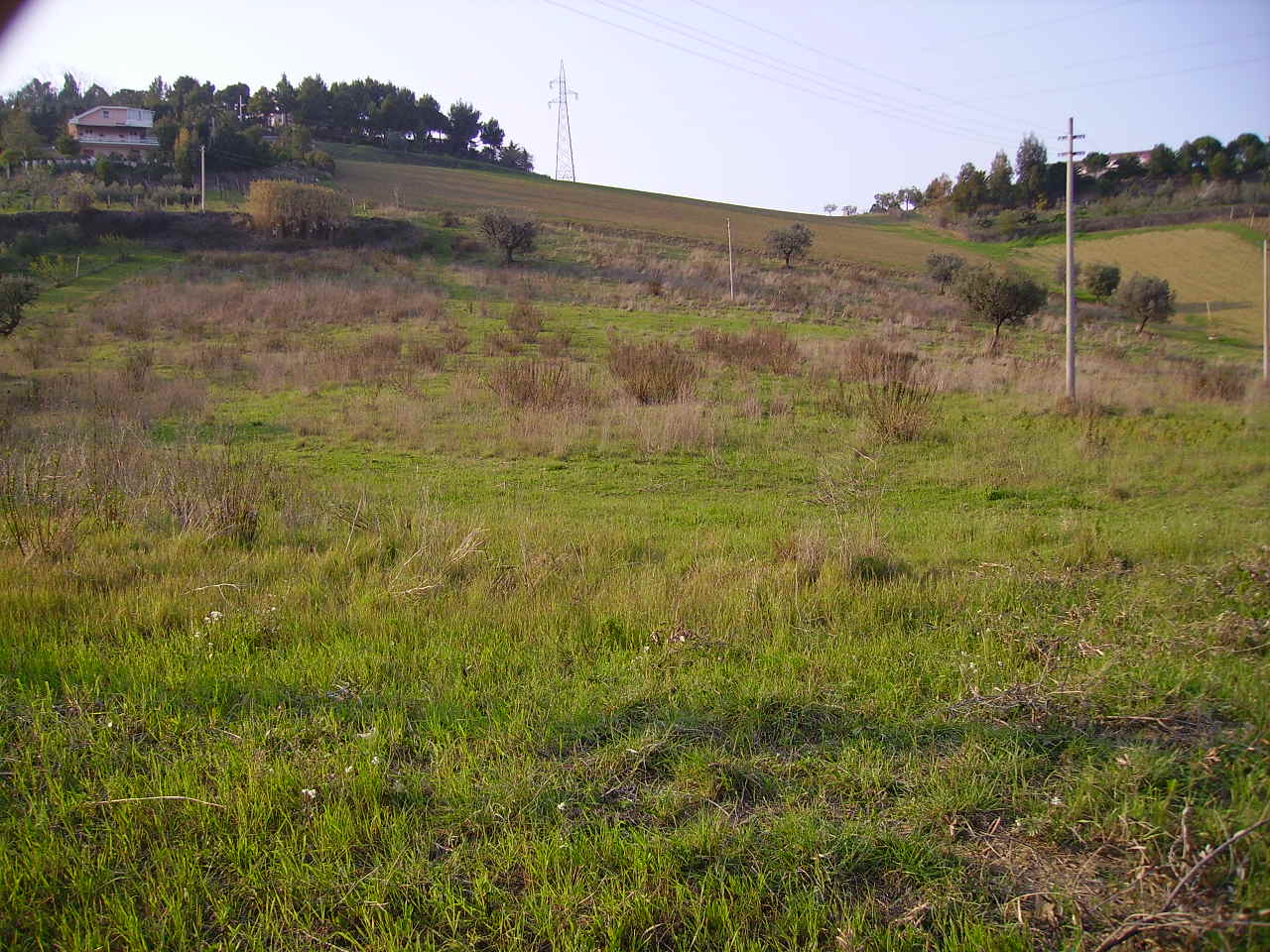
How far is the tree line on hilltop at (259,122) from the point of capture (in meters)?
63.1

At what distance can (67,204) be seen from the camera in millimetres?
46781

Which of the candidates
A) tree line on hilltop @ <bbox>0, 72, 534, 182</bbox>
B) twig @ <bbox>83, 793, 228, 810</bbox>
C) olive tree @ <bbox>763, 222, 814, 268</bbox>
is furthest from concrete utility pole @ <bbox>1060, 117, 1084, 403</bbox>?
tree line on hilltop @ <bbox>0, 72, 534, 182</bbox>

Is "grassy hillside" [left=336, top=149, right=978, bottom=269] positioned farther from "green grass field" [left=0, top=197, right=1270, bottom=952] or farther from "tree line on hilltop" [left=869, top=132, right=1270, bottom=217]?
"green grass field" [left=0, top=197, right=1270, bottom=952]

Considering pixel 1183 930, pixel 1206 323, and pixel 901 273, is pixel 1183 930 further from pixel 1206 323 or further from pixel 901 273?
pixel 901 273

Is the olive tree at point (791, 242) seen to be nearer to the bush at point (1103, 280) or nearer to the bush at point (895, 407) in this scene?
the bush at point (1103, 280)

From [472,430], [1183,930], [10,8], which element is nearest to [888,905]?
[1183,930]

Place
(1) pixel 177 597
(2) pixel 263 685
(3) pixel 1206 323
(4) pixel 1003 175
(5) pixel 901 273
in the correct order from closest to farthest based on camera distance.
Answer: (2) pixel 263 685 < (1) pixel 177 597 < (3) pixel 1206 323 < (5) pixel 901 273 < (4) pixel 1003 175

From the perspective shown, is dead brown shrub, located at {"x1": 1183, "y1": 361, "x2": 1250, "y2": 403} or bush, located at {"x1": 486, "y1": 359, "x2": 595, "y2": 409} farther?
dead brown shrub, located at {"x1": 1183, "y1": 361, "x2": 1250, "y2": 403}

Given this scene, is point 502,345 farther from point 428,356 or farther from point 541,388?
point 541,388

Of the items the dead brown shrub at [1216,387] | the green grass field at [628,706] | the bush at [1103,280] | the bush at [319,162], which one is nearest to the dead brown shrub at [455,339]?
the green grass field at [628,706]

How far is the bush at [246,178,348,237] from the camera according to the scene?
4803cm

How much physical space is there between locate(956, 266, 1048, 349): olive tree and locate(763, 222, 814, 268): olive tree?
24081 mm

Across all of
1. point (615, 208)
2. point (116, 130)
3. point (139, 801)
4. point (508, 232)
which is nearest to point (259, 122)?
point (116, 130)

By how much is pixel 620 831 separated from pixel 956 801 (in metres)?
1.28
